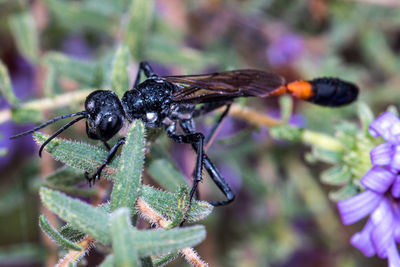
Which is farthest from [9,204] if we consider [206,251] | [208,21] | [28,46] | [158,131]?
[208,21]

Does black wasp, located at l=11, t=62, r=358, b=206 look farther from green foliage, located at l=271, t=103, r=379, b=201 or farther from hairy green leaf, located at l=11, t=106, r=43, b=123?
hairy green leaf, located at l=11, t=106, r=43, b=123

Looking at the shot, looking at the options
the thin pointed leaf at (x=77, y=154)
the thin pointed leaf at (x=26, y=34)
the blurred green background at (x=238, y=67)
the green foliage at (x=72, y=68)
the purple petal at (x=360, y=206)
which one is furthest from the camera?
the blurred green background at (x=238, y=67)

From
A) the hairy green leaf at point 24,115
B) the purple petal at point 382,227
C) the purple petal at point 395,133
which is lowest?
the purple petal at point 382,227

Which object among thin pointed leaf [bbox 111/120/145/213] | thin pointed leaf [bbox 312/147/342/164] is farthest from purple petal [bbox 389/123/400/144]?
thin pointed leaf [bbox 111/120/145/213]

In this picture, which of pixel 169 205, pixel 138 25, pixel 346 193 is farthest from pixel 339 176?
pixel 138 25

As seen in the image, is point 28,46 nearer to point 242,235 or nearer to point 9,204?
point 9,204

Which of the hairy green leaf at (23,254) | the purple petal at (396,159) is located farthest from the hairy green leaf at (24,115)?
the purple petal at (396,159)

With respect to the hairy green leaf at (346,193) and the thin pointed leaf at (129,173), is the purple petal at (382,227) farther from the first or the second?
the thin pointed leaf at (129,173)
